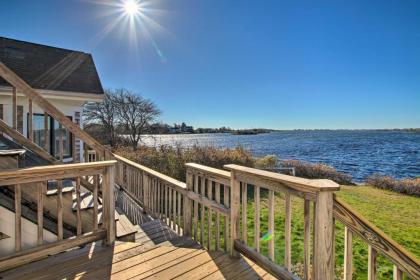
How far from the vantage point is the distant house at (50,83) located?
5.80 metres

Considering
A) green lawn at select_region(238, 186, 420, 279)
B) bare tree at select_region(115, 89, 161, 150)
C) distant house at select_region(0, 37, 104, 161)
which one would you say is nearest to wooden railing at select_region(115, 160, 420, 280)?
green lawn at select_region(238, 186, 420, 279)

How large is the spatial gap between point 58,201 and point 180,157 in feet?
22.0

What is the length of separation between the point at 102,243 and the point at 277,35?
10.3 meters

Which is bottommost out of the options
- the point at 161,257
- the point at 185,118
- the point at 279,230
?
the point at 279,230

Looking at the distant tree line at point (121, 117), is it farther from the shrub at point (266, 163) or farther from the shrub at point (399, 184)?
the shrub at point (399, 184)

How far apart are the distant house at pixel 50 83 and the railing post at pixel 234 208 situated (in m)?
4.36

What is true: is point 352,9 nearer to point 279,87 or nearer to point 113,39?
point 113,39

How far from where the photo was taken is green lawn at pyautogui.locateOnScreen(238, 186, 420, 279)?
3.71 metres

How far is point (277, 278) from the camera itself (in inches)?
82.0

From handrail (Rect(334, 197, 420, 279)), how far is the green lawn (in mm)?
2152

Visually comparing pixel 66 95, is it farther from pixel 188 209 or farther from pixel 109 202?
→ pixel 188 209

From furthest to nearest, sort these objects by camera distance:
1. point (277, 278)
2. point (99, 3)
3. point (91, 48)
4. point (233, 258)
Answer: point (91, 48), point (99, 3), point (233, 258), point (277, 278)

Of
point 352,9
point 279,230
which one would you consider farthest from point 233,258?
point 352,9

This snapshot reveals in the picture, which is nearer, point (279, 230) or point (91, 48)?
point (279, 230)
